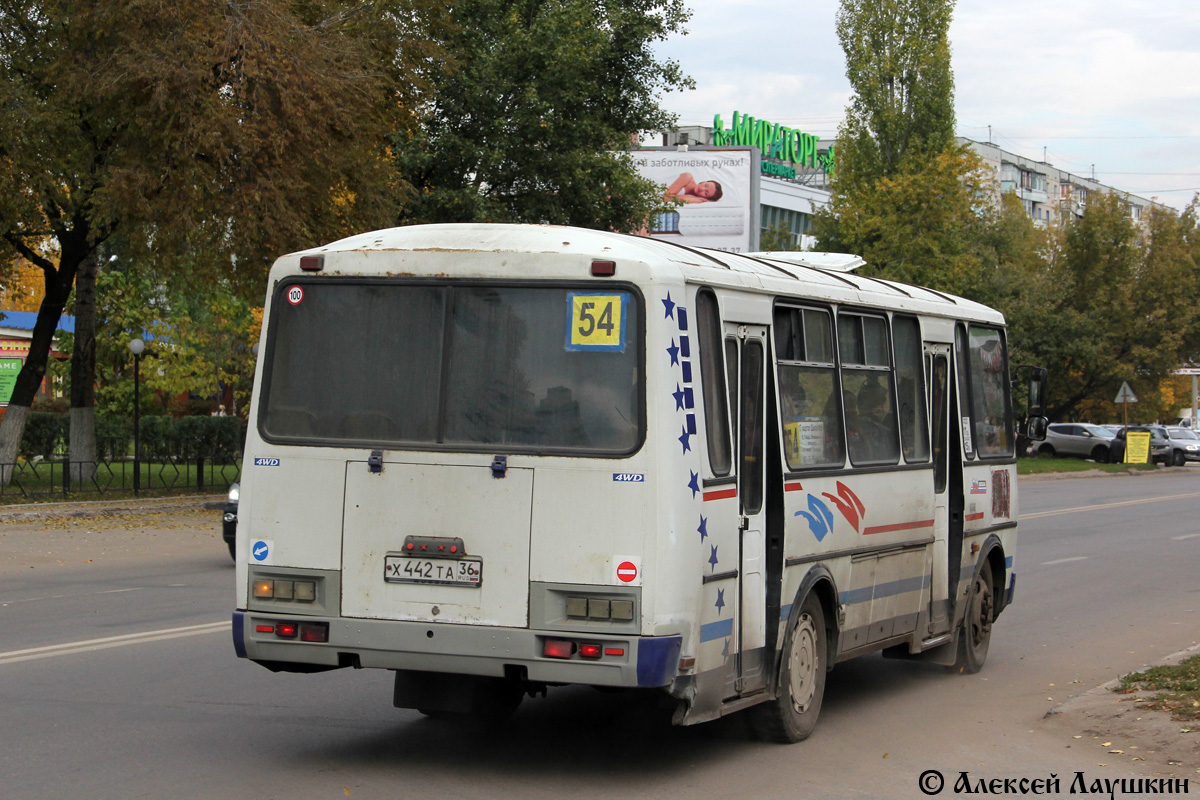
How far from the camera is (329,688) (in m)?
9.05

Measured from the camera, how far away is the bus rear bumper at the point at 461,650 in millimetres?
6340

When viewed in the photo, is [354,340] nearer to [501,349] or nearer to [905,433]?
[501,349]

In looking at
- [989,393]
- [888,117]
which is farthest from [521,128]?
[888,117]

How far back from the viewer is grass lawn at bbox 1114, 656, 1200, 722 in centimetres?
842

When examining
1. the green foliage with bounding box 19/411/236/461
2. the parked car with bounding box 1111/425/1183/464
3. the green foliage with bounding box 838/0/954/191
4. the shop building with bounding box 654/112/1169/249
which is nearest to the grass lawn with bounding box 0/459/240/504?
the green foliage with bounding box 19/411/236/461

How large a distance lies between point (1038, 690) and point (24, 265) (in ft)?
182

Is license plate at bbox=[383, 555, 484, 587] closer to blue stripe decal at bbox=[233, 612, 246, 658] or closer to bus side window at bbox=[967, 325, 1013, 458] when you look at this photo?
blue stripe decal at bbox=[233, 612, 246, 658]

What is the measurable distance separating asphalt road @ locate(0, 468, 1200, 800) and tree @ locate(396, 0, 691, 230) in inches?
664

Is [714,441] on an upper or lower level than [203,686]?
upper

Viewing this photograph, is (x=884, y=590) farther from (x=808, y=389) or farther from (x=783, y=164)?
(x=783, y=164)

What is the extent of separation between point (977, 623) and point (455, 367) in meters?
5.70

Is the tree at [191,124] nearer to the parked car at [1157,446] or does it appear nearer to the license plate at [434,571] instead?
the license plate at [434,571]

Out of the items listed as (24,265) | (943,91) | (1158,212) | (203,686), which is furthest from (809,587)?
(1158,212)

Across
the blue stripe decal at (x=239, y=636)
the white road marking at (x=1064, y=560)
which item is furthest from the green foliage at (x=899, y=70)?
the blue stripe decal at (x=239, y=636)
